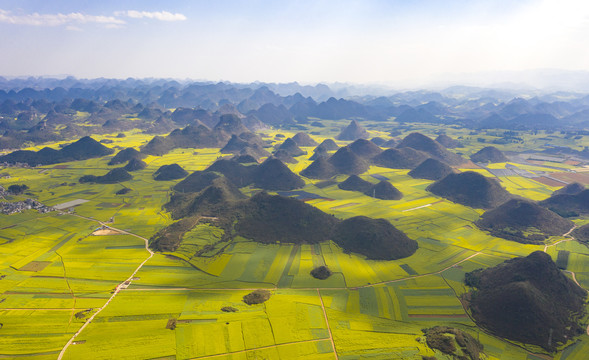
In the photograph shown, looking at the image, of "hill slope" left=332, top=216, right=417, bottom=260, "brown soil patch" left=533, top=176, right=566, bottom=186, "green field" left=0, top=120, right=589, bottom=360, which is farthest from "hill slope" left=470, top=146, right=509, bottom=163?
"hill slope" left=332, top=216, right=417, bottom=260

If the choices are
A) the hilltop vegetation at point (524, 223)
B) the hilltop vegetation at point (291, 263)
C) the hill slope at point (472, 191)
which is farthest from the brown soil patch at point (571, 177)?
the hilltop vegetation at point (524, 223)

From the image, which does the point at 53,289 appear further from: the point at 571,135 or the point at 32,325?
the point at 571,135

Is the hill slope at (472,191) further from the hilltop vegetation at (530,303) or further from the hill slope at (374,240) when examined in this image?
the hilltop vegetation at (530,303)

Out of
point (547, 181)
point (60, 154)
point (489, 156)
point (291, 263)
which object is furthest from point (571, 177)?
point (60, 154)

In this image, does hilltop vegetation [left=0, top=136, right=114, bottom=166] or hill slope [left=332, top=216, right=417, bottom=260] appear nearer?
hill slope [left=332, top=216, right=417, bottom=260]

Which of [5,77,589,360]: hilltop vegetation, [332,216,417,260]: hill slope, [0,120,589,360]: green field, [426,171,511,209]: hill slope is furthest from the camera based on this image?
[426,171,511,209]: hill slope

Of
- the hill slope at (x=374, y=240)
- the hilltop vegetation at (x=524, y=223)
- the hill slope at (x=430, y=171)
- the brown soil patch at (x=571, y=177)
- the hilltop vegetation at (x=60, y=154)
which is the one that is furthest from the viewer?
the hilltop vegetation at (x=60, y=154)

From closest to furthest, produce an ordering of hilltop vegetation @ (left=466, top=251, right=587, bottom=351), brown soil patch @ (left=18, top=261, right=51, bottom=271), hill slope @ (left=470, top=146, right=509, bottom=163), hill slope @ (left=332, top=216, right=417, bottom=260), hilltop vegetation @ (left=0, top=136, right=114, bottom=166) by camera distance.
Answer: hilltop vegetation @ (left=466, top=251, right=587, bottom=351) < brown soil patch @ (left=18, top=261, right=51, bottom=271) < hill slope @ (left=332, top=216, right=417, bottom=260) < hilltop vegetation @ (left=0, top=136, right=114, bottom=166) < hill slope @ (left=470, top=146, right=509, bottom=163)

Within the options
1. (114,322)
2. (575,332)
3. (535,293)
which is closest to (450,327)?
(535,293)

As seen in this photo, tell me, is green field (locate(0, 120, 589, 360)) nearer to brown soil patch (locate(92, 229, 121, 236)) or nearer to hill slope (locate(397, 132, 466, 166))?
brown soil patch (locate(92, 229, 121, 236))

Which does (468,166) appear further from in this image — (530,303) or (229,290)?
(229,290)
